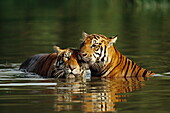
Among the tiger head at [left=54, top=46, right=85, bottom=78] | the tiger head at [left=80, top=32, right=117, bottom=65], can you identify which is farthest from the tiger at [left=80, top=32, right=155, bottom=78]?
the tiger head at [left=54, top=46, right=85, bottom=78]

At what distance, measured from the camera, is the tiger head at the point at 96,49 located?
11.7 meters

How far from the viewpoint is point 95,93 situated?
10.3m

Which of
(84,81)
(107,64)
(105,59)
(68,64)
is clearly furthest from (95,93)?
(107,64)

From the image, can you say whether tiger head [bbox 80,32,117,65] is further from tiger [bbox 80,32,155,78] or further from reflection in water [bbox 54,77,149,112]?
reflection in water [bbox 54,77,149,112]

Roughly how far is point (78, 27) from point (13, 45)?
8.52 metres

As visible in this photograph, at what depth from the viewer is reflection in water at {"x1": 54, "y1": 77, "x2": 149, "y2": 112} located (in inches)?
355

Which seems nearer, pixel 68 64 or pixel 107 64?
pixel 68 64

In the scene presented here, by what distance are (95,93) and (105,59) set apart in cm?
183

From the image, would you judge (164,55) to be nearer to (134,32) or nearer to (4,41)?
(4,41)

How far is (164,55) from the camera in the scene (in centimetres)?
1612

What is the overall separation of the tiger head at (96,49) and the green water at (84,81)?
1.32 feet

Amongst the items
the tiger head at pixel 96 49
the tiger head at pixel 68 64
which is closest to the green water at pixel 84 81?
the tiger head at pixel 68 64

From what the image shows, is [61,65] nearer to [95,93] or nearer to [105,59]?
[105,59]

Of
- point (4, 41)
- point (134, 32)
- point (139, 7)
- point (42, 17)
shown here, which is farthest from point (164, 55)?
point (139, 7)
